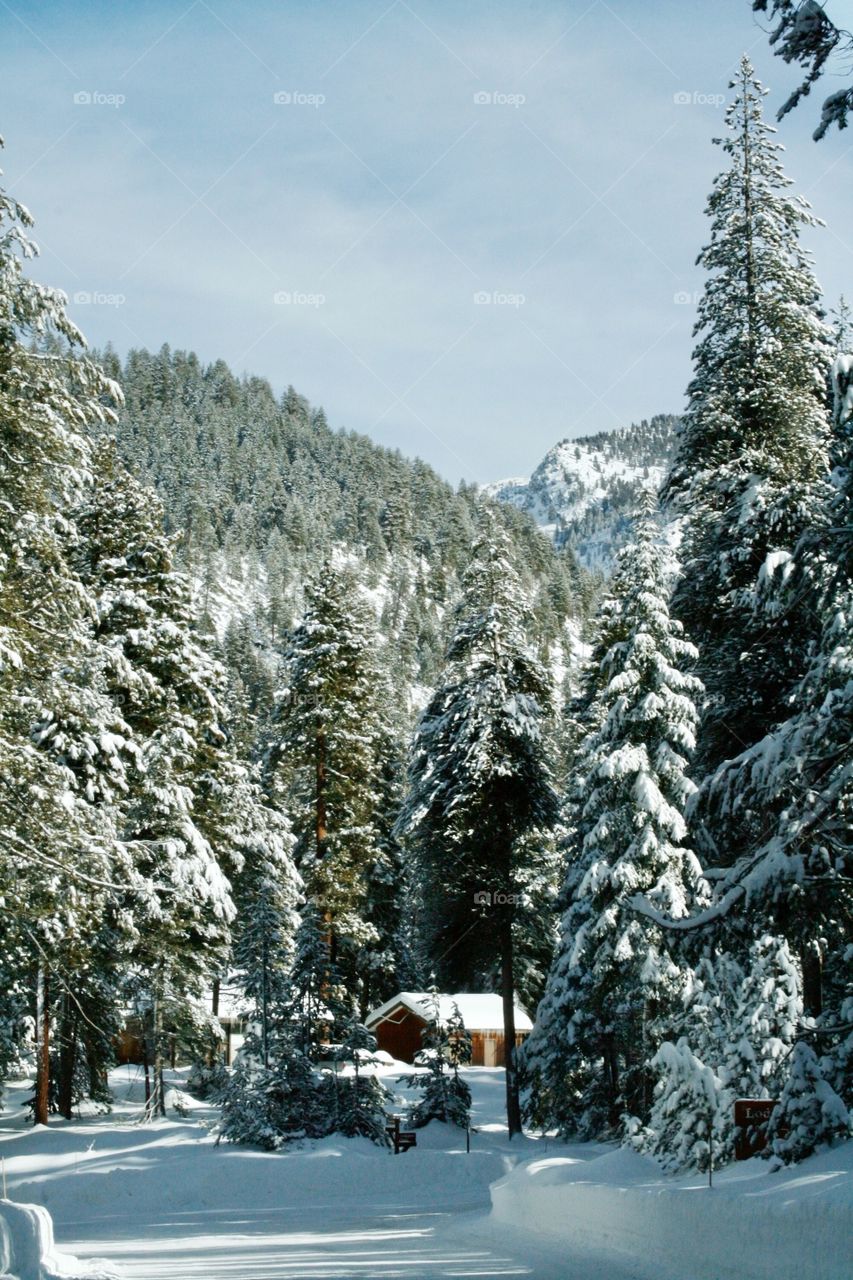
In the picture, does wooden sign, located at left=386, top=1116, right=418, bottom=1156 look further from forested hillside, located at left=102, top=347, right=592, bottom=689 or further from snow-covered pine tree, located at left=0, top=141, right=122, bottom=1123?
forested hillside, located at left=102, top=347, right=592, bottom=689

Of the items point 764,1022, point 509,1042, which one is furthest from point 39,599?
point 509,1042

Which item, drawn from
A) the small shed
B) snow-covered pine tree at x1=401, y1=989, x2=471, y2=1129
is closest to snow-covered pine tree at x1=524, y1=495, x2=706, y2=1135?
snow-covered pine tree at x1=401, y1=989, x2=471, y2=1129

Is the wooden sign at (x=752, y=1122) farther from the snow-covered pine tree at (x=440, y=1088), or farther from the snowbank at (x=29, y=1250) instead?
the snow-covered pine tree at (x=440, y=1088)

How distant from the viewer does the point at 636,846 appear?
2244cm

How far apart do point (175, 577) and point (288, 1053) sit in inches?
429

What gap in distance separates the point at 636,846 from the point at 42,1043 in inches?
501

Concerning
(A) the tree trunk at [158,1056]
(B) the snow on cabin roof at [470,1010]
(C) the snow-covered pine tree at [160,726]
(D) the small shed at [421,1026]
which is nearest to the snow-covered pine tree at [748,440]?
(C) the snow-covered pine tree at [160,726]

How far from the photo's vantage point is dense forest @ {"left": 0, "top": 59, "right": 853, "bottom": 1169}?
1175cm

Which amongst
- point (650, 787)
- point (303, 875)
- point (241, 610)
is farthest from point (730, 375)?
point (241, 610)

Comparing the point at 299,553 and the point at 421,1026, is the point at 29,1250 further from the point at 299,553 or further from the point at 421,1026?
the point at 299,553

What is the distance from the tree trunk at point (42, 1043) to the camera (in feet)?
71.0

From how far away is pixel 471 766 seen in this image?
2730cm

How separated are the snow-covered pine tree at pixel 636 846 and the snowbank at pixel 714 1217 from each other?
873 centimetres

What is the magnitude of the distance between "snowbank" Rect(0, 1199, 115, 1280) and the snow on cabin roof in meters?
40.2
